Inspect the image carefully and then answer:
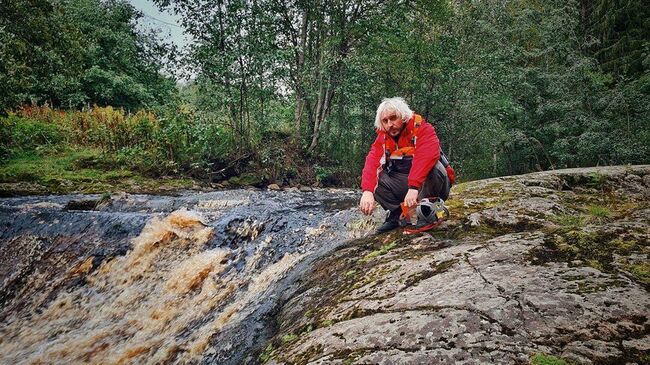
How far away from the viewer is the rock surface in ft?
4.73

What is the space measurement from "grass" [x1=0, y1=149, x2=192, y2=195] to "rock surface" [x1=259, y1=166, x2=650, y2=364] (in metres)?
8.21

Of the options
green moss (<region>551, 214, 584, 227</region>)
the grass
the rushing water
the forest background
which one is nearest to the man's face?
the rushing water

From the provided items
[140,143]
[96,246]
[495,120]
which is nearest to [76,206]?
[96,246]

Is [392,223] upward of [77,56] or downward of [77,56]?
downward

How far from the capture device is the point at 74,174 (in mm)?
10070

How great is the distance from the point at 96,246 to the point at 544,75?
13660mm

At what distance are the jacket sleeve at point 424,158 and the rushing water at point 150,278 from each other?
146 centimetres

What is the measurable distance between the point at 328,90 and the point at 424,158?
10848 mm

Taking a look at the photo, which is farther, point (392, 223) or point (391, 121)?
point (392, 223)

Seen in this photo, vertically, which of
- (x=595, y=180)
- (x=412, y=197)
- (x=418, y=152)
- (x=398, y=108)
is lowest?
(x=595, y=180)

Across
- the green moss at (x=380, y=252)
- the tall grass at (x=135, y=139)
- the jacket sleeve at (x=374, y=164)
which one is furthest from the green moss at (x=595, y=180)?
the tall grass at (x=135, y=139)

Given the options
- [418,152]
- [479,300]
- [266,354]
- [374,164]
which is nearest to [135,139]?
[374,164]

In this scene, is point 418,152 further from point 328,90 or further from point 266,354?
point 328,90

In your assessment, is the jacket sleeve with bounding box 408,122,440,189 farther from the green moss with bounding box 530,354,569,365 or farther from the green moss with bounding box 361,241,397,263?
the green moss with bounding box 530,354,569,365
